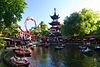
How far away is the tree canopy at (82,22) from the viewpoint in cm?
12000

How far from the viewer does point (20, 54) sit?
68.9 m

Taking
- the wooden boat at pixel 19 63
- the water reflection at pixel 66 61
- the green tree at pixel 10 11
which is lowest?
the water reflection at pixel 66 61

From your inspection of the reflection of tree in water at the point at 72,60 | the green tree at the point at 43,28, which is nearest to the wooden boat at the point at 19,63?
the reflection of tree in water at the point at 72,60

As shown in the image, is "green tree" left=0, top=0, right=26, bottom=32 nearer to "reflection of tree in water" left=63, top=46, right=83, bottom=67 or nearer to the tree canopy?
"reflection of tree in water" left=63, top=46, right=83, bottom=67

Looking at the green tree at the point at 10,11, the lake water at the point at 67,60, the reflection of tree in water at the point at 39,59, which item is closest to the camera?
the green tree at the point at 10,11

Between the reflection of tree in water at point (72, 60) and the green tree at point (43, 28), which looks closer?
the reflection of tree in water at point (72, 60)

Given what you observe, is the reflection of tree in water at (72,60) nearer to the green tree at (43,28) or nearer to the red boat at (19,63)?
the red boat at (19,63)

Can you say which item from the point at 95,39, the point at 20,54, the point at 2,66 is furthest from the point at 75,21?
the point at 2,66

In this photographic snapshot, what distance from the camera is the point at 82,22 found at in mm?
120750

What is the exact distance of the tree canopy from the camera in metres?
120

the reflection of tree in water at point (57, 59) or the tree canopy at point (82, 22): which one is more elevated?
the tree canopy at point (82, 22)

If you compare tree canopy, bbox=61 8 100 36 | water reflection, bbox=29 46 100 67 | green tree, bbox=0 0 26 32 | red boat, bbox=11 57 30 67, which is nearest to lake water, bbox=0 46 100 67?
water reflection, bbox=29 46 100 67

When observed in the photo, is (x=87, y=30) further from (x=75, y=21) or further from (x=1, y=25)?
(x=1, y=25)

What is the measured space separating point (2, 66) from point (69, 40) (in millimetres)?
105764
